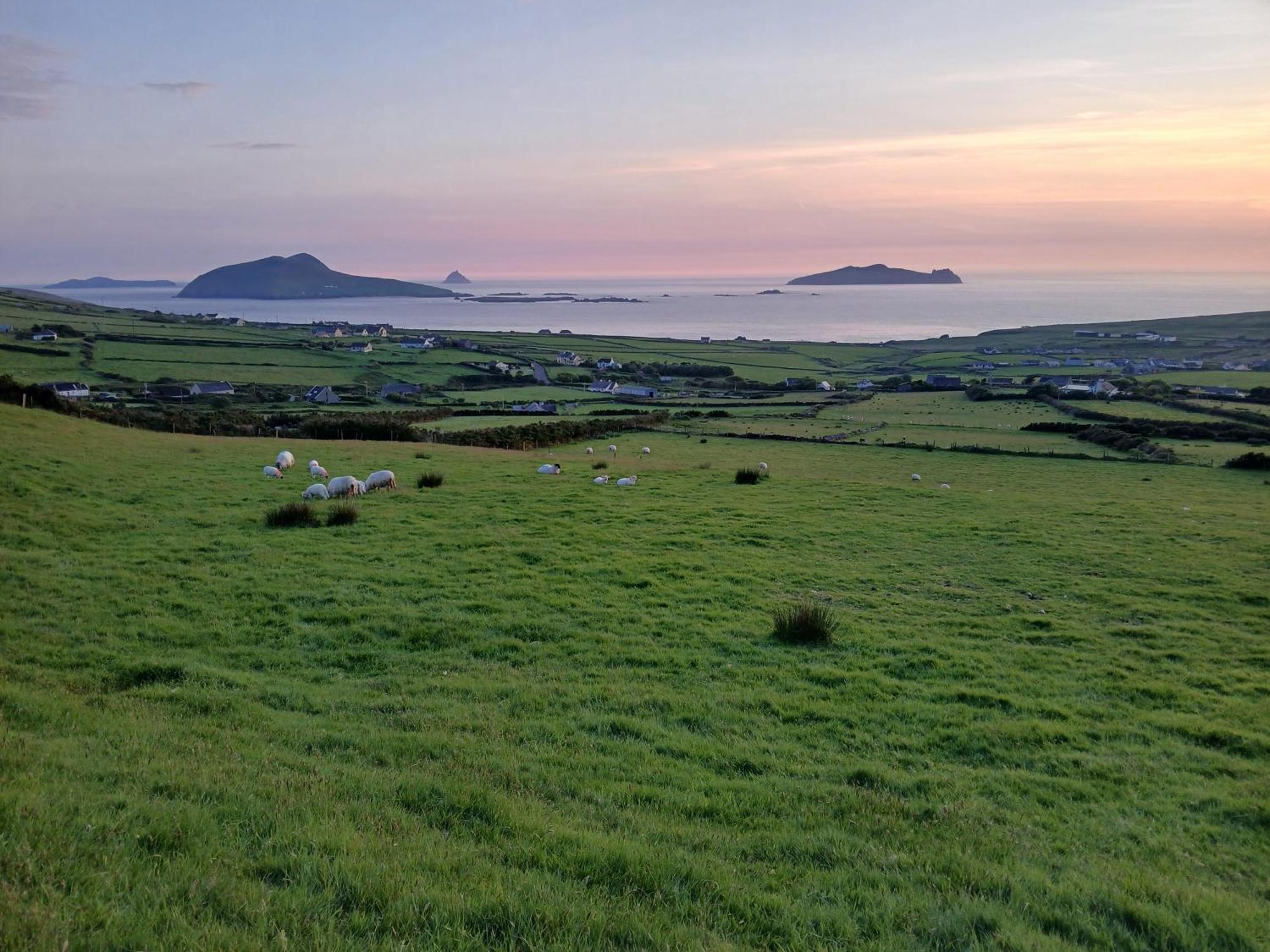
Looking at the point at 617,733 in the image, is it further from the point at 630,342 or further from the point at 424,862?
the point at 630,342

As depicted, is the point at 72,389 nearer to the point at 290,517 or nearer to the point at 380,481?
the point at 380,481

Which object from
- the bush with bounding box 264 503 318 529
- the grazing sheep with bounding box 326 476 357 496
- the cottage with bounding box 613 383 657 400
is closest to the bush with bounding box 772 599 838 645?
the bush with bounding box 264 503 318 529

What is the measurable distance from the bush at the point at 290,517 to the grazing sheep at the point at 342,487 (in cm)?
281

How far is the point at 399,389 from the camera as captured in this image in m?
76.2

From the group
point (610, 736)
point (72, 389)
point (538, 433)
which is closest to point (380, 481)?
point (610, 736)

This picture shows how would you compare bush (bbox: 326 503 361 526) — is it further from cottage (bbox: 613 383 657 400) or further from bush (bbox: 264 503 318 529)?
cottage (bbox: 613 383 657 400)

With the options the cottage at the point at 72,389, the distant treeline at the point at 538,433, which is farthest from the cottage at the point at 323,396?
the distant treeline at the point at 538,433

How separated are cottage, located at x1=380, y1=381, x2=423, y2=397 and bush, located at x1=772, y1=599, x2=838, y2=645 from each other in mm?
66472

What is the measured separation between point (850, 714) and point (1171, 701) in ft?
13.4

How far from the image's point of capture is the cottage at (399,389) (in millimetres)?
72812

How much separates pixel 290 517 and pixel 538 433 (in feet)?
90.5

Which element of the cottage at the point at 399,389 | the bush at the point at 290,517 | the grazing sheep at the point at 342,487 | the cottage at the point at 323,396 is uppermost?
the cottage at the point at 399,389

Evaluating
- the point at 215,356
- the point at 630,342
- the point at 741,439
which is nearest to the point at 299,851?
the point at 741,439

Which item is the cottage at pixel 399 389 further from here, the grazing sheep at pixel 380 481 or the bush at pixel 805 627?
the bush at pixel 805 627
